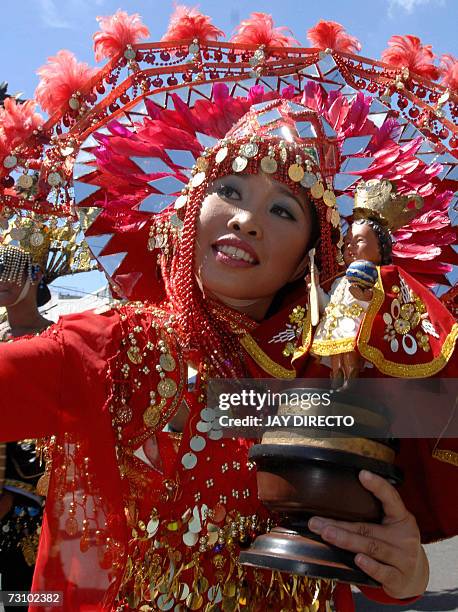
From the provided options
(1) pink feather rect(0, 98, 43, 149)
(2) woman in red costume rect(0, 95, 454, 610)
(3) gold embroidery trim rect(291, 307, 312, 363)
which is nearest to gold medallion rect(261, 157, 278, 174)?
(2) woman in red costume rect(0, 95, 454, 610)

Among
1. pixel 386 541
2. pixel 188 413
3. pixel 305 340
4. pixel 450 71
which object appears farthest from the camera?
pixel 450 71

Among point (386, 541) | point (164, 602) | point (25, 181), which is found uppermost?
point (25, 181)

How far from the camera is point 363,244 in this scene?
1565 millimetres

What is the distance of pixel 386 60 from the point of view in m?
2.43

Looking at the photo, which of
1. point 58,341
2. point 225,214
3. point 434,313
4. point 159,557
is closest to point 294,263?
point 225,214

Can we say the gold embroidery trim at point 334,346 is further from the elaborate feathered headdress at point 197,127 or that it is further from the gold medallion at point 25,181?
the gold medallion at point 25,181

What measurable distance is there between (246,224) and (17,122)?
3.50 ft

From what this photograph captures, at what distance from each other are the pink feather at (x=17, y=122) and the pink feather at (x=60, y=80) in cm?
7

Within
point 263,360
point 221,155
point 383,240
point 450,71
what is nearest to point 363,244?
point 383,240

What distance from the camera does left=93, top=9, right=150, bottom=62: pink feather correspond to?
229 centimetres

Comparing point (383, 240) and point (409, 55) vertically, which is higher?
point (409, 55)

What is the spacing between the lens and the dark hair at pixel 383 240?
5.16 feet

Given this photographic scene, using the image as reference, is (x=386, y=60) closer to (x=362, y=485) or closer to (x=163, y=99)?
(x=163, y=99)

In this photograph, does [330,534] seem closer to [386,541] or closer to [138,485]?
[386,541]
